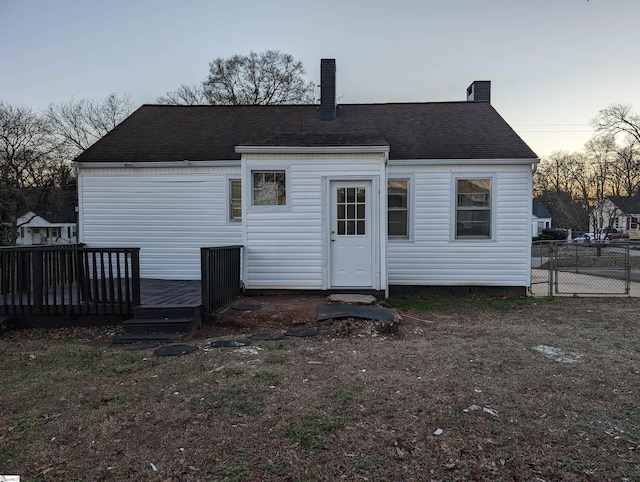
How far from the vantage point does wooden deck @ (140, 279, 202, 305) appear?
6.20 metres

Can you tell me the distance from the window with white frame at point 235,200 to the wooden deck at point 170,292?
5.60 ft

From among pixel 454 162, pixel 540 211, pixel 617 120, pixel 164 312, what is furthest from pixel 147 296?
pixel 540 211

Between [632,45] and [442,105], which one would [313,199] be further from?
[632,45]

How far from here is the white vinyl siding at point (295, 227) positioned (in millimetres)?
7734

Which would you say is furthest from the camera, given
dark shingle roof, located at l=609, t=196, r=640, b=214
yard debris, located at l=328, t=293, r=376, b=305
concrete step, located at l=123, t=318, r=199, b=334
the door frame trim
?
dark shingle roof, located at l=609, t=196, r=640, b=214

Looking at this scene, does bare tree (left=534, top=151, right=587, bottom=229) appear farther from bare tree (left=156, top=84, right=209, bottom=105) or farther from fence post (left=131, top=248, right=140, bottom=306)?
fence post (left=131, top=248, right=140, bottom=306)

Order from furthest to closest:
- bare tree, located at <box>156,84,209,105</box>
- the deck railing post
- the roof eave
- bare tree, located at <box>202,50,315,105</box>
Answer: bare tree, located at <box>156,84,209,105</box>, bare tree, located at <box>202,50,315,105</box>, the roof eave, the deck railing post

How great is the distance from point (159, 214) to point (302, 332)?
18.3 feet

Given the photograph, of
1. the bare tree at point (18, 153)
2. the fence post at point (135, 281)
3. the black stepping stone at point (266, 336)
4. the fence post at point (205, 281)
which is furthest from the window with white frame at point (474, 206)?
the bare tree at point (18, 153)

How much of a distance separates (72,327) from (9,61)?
56.1 ft

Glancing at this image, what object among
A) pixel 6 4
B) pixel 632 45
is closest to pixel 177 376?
pixel 6 4

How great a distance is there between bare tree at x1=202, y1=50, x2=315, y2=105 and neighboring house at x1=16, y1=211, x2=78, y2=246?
24.9 meters

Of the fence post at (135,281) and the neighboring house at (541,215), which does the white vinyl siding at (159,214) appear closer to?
the fence post at (135,281)

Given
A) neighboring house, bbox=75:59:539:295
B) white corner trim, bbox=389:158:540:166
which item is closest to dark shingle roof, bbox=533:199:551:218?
neighboring house, bbox=75:59:539:295
